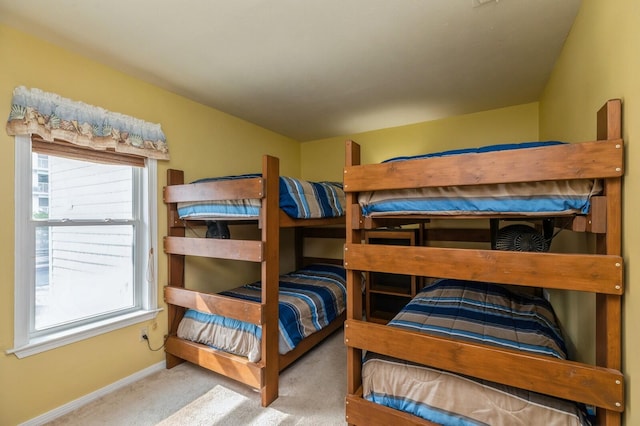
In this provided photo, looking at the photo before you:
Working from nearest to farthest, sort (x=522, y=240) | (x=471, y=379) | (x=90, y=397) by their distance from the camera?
(x=471, y=379) < (x=522, y=240) < (x=90, y=397)

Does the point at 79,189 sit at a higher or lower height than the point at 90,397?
higher

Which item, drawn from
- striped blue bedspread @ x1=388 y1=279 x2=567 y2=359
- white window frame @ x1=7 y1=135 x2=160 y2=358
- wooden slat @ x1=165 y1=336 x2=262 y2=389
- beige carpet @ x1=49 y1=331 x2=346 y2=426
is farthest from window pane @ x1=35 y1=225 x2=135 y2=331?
striped blue bedspread @ x1=388 y1=279 x2=567 y2=359

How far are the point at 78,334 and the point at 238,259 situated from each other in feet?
3.91

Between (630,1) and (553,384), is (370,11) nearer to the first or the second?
(630,1)

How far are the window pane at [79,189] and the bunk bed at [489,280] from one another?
6.27ft

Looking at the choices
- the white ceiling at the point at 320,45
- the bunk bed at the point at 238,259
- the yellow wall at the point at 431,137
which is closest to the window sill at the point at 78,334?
the bunk bed at the point at 238,259

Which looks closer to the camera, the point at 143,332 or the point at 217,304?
the point at 217,304

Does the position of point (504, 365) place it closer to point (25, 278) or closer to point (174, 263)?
point (174, 263)

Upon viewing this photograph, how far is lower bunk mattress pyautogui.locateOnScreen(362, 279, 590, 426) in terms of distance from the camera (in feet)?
Answer: 3.97

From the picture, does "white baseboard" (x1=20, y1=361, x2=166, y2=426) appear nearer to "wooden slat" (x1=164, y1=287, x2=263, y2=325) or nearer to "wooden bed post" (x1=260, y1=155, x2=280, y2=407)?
"wooden slat" (x1=164, y1=287, x2=263, y2=325)

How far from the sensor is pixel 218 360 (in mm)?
2141

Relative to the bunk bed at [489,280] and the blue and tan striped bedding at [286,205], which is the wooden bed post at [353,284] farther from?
the blue and tan striped bedding at [286,205]

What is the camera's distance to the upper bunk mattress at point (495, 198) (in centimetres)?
115

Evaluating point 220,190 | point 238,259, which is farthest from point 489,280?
point 220,190
